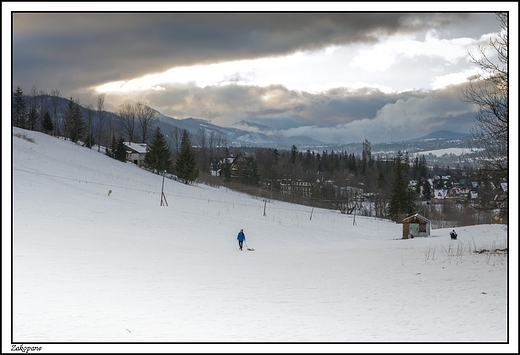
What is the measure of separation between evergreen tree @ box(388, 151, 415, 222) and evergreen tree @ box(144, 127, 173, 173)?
43.0 m

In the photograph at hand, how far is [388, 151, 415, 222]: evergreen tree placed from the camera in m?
81.2

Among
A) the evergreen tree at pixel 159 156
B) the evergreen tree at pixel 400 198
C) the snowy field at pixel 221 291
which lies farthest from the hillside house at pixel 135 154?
the snowy field at pixel 221 291

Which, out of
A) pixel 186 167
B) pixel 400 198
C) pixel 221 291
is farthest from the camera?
pixel 400 198

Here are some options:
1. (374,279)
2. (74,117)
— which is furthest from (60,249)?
(74,117)

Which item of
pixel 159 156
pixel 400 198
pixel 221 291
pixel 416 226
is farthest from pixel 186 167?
pixel 221 291

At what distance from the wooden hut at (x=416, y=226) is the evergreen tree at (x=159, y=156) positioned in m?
51.2

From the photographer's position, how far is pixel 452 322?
38.9 ft

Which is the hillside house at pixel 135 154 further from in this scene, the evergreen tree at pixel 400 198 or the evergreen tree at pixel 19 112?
the evergreen tree at pixel 400 198

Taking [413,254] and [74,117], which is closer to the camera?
[413,254]

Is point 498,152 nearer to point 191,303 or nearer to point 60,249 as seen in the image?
point 191,303

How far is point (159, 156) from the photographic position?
3418 inches

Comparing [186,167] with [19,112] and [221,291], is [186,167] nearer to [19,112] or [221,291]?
[19,112]

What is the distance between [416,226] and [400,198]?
3291cm

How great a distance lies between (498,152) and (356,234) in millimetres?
33103
